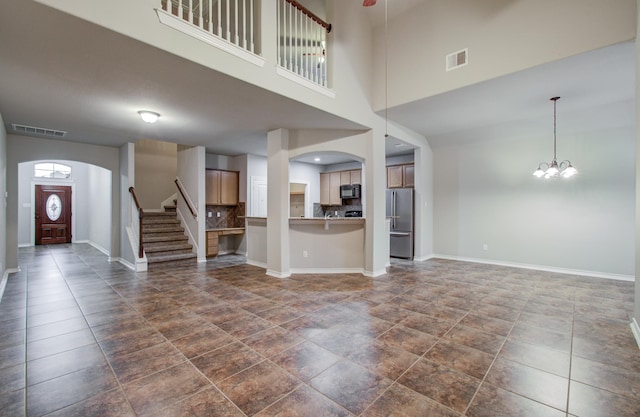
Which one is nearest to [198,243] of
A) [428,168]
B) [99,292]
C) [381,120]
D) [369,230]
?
[99,292]

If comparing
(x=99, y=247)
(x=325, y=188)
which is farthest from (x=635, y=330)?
(x=99, y=247)

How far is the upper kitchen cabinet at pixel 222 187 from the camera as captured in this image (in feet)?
24.3

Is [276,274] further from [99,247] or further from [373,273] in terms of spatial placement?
[99,247]

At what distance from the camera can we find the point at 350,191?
8.05 metres

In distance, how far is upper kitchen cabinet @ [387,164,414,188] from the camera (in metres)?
7.18

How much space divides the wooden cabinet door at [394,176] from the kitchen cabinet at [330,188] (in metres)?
1.71

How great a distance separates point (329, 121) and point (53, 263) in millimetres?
6866

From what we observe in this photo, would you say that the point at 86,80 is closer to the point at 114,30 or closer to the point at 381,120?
the point at 114,30

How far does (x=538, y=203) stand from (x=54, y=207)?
1413cm

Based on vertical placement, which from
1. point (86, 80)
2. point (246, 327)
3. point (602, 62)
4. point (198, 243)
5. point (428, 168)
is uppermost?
point (602, 62)

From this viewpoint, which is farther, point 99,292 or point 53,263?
point 53,263

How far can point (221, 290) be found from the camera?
4.33 meters

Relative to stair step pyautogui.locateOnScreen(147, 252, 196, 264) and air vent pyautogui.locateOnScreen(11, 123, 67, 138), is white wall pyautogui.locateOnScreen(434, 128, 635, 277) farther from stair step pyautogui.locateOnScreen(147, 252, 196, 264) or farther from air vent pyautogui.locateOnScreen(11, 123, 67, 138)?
air vent pyautogui.locateOnScreen(11, 123, 67, 138)

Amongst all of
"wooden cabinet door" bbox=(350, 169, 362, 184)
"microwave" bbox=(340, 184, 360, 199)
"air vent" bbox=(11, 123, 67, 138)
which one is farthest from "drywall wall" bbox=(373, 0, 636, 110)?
"air vent" bbox=(11, 123, 67, 138)
